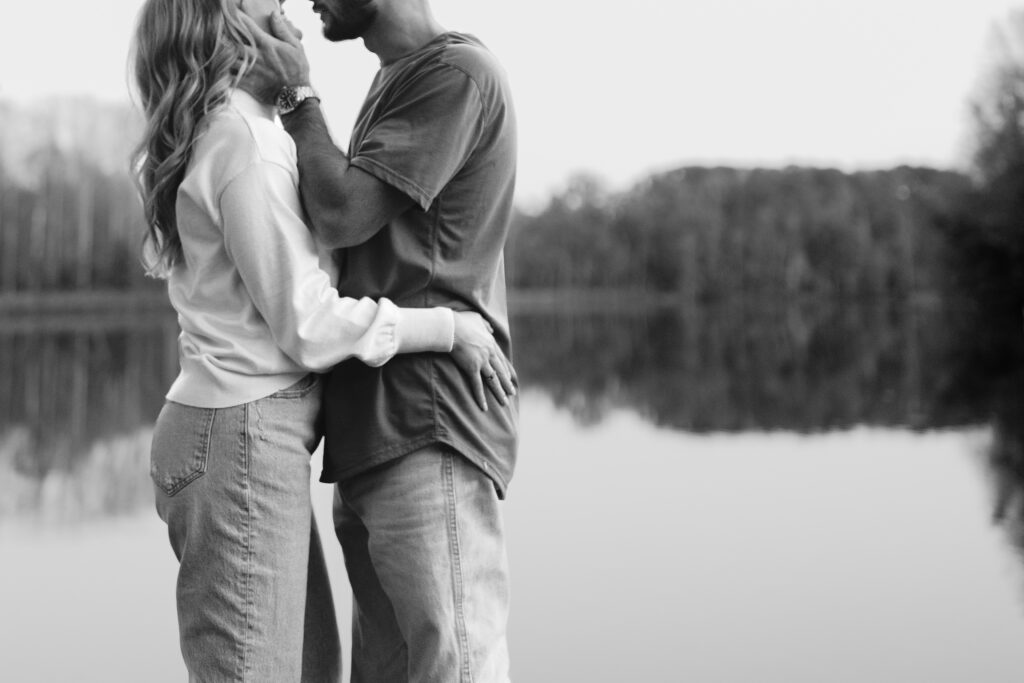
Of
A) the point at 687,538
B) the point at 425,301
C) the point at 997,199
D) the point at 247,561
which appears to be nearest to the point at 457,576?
the point at 247,561

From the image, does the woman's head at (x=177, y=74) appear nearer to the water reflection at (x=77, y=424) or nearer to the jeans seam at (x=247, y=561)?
the jeans seam at (x=247, y=561)

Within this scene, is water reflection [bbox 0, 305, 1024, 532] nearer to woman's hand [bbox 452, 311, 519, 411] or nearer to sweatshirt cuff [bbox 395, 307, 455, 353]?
woman's hand [bbox 452, 311, 519, 411]

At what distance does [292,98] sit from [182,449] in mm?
695

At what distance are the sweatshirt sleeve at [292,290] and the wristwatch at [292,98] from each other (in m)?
0.17

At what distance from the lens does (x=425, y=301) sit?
198 centimetres

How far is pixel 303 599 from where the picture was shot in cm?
197

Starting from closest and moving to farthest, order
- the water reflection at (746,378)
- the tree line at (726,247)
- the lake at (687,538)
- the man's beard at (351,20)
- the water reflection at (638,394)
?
the man's beard at (351,20) < the lake at (687,538) < the water reflection at (638,394) < the water reflection at (746,378) < the tree line at (726,247)

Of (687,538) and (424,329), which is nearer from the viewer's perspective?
(424,329)

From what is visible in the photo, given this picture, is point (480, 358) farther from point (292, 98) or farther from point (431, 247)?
point (292, 98)

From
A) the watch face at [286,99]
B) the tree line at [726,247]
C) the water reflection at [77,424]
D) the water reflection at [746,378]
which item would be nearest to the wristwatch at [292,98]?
the watch face at [286,99]

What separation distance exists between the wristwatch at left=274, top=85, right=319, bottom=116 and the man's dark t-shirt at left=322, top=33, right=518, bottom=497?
15 cm

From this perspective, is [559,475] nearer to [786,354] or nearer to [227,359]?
[227,359]

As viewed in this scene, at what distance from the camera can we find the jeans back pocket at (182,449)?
1.88m

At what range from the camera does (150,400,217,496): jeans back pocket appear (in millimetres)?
1875
